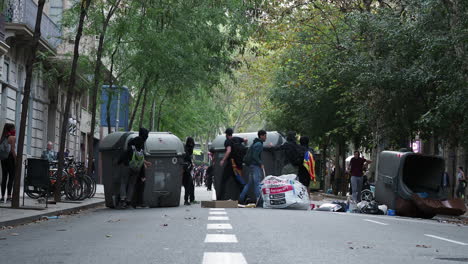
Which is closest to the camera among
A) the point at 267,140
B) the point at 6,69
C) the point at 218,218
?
the point at 218,218

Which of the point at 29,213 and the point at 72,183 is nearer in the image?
the point at 29,213

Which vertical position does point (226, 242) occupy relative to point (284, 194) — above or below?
below

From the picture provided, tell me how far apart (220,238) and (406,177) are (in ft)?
42.3

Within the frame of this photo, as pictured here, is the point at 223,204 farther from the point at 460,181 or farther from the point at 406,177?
the point at 460,181

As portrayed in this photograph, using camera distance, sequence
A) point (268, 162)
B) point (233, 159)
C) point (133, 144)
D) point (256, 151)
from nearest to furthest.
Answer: point (133, 144)
point (256, 151)
point (233, 159)
point (268, 162)

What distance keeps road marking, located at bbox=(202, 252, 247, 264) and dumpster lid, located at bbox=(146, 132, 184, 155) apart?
486 inches

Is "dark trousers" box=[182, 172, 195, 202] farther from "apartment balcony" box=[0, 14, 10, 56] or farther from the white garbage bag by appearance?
"apartment balcony" box=[0, 14, 10, 56]

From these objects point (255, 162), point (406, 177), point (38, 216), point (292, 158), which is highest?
point (292, 158)

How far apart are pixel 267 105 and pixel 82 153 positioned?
499 inches

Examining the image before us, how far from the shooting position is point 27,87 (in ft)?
59.8

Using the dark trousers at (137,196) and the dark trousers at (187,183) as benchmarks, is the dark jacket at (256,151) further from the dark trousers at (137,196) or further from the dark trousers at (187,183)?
the dark trousers at (137,196)

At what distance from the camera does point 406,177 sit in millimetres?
22719

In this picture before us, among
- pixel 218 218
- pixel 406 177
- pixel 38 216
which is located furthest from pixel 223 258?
pixel 406 177

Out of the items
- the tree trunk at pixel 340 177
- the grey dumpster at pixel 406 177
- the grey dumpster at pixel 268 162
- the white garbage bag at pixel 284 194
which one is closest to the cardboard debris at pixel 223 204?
the white garbage bag at pixel 284 194
